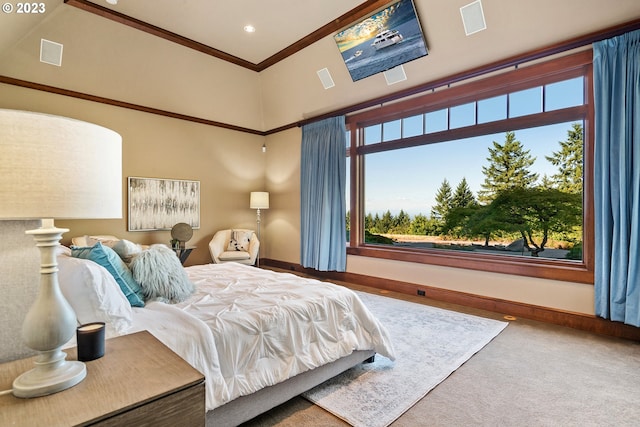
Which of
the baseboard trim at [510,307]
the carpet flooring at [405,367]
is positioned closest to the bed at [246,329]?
the carpet flooring at [405,367]

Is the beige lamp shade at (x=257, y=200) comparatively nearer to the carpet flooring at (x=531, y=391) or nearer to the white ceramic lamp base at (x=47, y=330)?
the carpet flooring at (x=531, y=391)

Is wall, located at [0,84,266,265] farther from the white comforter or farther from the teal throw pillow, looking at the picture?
the white comforter

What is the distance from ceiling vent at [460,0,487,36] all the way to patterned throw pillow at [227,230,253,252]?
4526 mm

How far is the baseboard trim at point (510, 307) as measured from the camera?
297 centimetres

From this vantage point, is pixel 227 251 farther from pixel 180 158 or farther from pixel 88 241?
pixel 88 241

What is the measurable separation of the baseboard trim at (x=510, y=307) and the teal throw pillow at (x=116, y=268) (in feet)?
11.4

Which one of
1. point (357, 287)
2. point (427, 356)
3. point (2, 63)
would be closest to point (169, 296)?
point (427, 356)

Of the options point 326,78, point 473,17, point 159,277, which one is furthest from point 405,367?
point 326,78

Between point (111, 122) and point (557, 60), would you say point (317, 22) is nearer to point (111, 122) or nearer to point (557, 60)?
point (557, 60)

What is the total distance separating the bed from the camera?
1478 mm

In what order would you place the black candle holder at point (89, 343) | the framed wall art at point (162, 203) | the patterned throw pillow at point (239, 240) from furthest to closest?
1. the patterned throw pillow at point (239, 240)
2. the framed wall art at point (162, 203)
3. the black candle holder at point (89, 343)

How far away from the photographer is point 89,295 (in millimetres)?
1457

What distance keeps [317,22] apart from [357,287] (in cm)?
384

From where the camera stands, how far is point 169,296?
6.59ft
